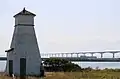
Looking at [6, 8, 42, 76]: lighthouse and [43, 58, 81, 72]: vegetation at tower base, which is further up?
[6, 8, 42, 76]: lighthouse

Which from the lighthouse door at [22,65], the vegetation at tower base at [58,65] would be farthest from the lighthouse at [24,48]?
the vegetation at tower base at [58,65]

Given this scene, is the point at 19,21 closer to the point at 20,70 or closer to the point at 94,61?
the point at 20,70

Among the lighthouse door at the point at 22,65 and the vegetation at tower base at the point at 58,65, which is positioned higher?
the lighthouse door at the point at 22,65

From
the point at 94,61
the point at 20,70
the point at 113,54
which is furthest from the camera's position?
the point at 113,54

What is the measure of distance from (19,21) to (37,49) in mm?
2728

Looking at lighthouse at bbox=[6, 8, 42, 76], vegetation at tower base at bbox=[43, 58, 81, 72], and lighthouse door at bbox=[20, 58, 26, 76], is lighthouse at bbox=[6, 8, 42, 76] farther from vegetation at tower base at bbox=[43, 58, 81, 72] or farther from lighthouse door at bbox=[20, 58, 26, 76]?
vegetation at tower base at bbox=[43, 58, 81, 72]

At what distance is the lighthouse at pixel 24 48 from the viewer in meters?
25.1

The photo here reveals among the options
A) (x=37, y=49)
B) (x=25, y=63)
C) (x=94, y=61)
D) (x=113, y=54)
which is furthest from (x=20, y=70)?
(x=113, y=54)

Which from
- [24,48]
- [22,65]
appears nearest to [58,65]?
[24,48]

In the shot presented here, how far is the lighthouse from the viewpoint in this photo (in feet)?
82.3

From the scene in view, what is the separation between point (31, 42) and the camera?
25844mm

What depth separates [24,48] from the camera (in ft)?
83.8

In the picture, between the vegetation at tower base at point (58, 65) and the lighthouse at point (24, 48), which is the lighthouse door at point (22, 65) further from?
the vegetation at tower base at point (58, 65)

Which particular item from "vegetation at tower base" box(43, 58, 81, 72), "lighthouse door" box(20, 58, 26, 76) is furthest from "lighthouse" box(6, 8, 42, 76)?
"vegetation at tower base" box(43, 58, 81, 72)
